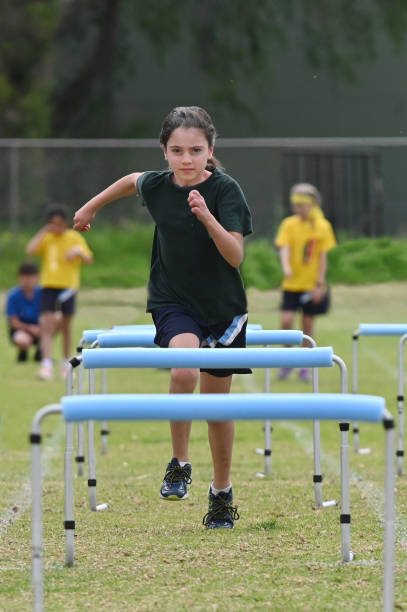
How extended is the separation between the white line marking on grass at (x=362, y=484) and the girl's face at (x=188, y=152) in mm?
1925

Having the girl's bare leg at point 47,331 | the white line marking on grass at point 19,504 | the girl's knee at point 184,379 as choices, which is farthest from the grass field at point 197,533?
the girl's bare leg at point 47,331

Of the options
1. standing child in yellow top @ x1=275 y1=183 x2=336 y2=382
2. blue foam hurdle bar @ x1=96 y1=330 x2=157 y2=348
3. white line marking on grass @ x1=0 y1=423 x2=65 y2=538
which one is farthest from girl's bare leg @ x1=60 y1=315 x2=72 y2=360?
blue foam hurdle bar @ x1=96 y1=330 x2=157 y2=348

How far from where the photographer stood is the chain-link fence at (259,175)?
19641 millimetres

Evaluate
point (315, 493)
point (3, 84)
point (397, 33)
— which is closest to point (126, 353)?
point (315, 493)

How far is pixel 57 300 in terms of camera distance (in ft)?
45.8

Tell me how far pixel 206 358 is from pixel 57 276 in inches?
360

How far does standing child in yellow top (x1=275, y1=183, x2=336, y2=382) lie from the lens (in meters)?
13.3

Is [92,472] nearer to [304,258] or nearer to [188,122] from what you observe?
[188,122]

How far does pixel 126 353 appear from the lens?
5.02 metres

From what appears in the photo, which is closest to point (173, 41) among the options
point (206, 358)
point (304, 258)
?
point (304, 258)

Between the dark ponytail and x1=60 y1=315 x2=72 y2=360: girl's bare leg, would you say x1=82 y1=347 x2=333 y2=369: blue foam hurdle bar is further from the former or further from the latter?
x1=60 y1=315 x2=72 y2=360: girl's bare leg

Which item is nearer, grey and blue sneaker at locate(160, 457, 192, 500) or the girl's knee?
the girl's knee

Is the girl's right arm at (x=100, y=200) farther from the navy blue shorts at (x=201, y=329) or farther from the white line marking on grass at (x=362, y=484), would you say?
the white line marking on grass at (x=362, y=484)

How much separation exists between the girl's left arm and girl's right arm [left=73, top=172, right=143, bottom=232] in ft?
2.16
